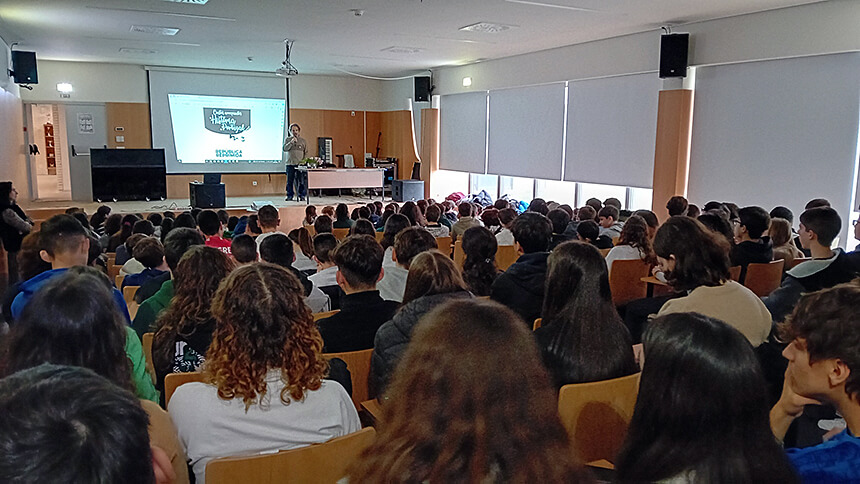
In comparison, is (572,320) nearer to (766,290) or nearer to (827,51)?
(766,290)

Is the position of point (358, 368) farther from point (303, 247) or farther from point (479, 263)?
point (303, 247)

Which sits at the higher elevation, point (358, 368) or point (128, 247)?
point (128, 247)

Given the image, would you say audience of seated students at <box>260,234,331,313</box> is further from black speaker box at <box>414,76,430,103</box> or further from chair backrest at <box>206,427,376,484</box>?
black speaker box at <box>414,76,430,103</box>

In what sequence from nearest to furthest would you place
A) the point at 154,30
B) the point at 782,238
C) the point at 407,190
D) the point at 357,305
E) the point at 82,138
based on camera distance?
the point at 357,305 → the point at 782,238 → the point at 154,30 → the point at 82,138 → the point at 407,190

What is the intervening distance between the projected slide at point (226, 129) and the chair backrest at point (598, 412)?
13742mm

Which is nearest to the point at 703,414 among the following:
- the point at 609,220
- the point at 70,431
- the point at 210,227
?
the point at 70,431

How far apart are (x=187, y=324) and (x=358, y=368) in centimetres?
75

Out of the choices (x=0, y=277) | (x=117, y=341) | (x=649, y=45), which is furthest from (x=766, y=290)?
(x=0, y=277)

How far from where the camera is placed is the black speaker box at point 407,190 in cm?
1354

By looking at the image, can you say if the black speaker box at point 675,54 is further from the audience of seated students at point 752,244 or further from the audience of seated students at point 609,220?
the audience of seated students at point 752,244

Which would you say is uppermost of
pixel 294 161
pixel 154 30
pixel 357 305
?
pixel 154 30

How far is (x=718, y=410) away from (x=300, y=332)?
120cm

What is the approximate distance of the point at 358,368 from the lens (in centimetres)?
270

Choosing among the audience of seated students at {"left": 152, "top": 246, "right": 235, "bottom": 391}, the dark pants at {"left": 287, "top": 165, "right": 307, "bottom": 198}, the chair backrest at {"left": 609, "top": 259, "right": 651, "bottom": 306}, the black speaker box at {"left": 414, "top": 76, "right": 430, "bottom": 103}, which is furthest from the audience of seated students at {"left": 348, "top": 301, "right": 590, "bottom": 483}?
the black speaker box at {"left": 414, "top": 76, "right": 430, "bottom": 103}
